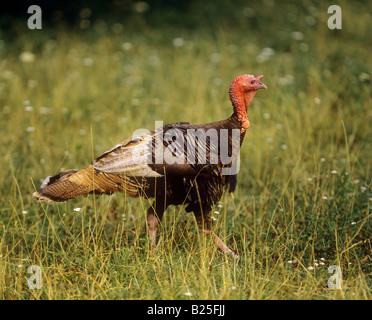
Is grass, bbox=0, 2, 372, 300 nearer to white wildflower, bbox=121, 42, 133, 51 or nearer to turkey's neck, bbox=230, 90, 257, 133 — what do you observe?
white wildflower, bbox=121, 42, 133, 51

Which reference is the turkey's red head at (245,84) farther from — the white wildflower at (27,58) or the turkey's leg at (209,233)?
the white wildflower at (27,58)

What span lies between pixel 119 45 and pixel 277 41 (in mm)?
2569

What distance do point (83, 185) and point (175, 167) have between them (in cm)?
67

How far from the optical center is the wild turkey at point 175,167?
3855 millimetres

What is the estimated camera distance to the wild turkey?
3.86 m

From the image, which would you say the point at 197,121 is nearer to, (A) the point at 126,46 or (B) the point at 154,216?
(B) the point at 154,216

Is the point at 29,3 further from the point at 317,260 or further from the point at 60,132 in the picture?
the point at 317,260

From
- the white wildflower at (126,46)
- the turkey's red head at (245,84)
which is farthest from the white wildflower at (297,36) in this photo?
Result: the turkey's red head at (245,84)

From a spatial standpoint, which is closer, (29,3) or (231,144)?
(231,144)

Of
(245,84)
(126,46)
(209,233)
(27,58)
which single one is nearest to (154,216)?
(209,233)

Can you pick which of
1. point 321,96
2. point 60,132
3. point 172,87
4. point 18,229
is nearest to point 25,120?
point 60,132

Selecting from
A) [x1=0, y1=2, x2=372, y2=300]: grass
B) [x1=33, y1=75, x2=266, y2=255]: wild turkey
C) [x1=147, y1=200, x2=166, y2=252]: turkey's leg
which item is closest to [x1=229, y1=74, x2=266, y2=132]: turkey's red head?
[x1=33, y1=75, x2=266, y2=255]: wild turkey

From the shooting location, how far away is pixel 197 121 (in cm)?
612

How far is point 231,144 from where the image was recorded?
12.8ft
